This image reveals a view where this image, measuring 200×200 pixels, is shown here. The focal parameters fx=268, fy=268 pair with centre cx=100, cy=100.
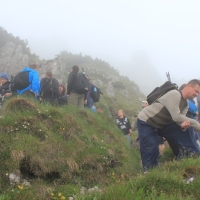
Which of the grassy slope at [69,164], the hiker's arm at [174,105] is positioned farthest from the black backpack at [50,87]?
the hiker's arm at [174,105]

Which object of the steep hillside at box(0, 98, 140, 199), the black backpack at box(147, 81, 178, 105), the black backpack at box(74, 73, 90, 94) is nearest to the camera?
the steep hillside at box(0, 98, 140, 199)

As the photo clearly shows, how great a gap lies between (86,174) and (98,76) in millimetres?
31313

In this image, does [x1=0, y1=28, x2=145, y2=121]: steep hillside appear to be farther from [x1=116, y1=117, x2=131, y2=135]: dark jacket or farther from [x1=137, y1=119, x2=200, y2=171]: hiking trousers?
[x1=137, y1=119, x2=200, y2=171]: hiking trousers

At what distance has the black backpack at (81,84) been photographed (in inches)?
430

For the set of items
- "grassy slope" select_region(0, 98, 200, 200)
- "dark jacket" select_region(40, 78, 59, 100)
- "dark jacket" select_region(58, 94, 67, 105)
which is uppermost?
"dark jacket" select_region(40, 78, 59, 100)

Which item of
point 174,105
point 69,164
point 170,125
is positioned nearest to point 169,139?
point 170,125

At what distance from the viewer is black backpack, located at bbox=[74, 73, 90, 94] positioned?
10930mm

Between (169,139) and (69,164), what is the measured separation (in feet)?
8.04

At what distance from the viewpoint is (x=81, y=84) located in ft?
36.0

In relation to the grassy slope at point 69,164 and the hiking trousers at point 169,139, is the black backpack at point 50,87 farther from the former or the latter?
the hiking trousers at point 169,139

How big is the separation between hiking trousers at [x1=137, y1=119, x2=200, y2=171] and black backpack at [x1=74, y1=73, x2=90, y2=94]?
5054mm

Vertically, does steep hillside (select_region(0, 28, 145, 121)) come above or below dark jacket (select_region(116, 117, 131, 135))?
above

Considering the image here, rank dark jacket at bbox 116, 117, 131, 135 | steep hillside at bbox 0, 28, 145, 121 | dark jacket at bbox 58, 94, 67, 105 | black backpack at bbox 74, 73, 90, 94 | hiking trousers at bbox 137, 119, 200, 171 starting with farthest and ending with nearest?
steep hillside at bbox 0, 28, 145, 121, dark jacket at bbox 116, 117, 131, 135, black backpack at bbox 74, 73, 90, 94, dark jacket at bbox 58, 94, 67, 105, hiking trousers at bbox 137, 119, 200, 171

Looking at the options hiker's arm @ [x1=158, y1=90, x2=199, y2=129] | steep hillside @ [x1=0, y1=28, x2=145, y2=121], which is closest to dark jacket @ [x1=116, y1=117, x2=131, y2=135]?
hiker's arm @ [x1=158, y1=90, x2=199, y2=129]
